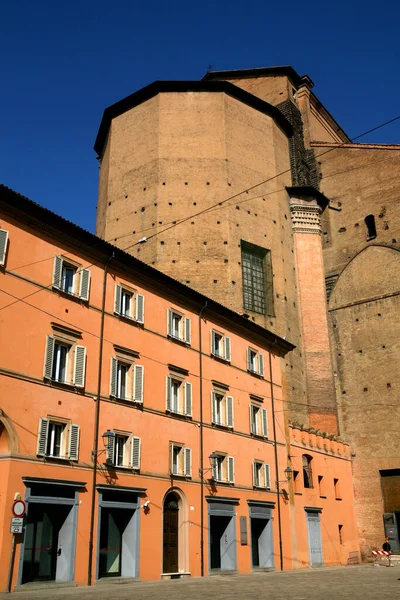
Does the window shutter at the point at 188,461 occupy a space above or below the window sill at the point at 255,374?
below

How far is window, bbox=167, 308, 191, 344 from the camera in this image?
1927cm

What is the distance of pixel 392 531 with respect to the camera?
29.3 m

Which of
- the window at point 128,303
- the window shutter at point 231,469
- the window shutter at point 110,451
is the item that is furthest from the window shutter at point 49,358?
the window shutter at point 231,469

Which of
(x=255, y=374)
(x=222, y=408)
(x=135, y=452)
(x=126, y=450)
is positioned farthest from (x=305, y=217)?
(x=126, y=450)

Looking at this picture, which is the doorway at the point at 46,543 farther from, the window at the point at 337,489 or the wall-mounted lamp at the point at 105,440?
the window at the point at 337,489

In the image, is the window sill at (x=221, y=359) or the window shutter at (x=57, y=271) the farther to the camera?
the window sill at (x=221, y=359)

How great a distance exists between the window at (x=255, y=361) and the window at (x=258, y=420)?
1315 mm

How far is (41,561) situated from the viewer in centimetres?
1371

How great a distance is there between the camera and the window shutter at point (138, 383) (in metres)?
17.1

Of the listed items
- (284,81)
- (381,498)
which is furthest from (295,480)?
(284,81)

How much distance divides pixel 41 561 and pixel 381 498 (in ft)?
67.8

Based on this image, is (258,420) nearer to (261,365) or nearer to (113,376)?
(261,365)

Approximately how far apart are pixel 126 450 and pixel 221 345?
6275 mm

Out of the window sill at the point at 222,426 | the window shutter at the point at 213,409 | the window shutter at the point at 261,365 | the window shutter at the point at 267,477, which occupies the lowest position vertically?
the window shutter at the point at 267,477
